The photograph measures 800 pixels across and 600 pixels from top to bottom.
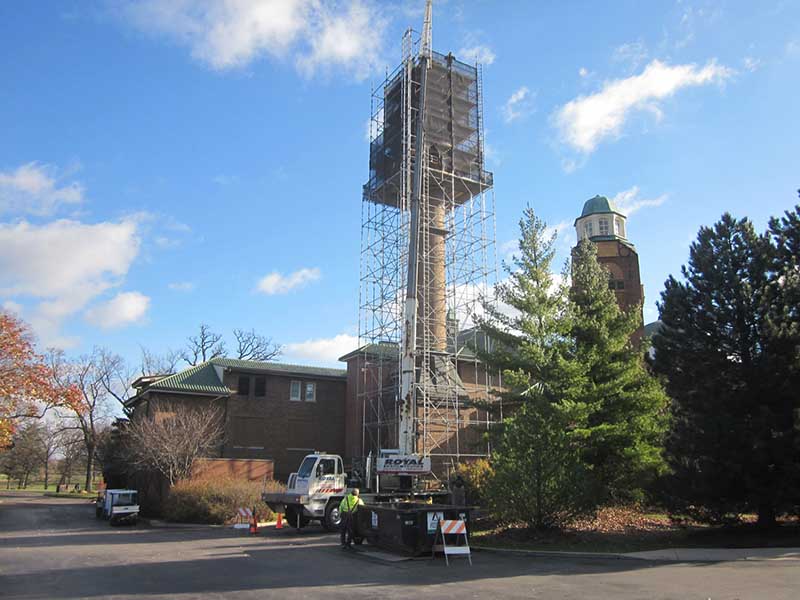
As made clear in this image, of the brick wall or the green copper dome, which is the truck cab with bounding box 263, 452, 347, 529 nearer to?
the brick wall

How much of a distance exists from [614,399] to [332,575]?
14037 mm

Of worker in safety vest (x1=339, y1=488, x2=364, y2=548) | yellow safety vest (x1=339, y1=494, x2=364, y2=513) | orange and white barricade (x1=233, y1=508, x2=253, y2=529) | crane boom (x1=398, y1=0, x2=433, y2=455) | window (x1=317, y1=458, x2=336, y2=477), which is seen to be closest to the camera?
worker in safety vest (x1=339, y1=488, x2=364, y2=548)

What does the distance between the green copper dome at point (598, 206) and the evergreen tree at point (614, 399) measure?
29.4 meters

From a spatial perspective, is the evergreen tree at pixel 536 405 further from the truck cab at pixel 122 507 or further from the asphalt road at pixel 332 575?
the truck cab at pixel 122 507

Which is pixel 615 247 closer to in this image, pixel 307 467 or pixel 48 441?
pixel 307 467

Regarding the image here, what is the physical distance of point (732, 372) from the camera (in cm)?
1698

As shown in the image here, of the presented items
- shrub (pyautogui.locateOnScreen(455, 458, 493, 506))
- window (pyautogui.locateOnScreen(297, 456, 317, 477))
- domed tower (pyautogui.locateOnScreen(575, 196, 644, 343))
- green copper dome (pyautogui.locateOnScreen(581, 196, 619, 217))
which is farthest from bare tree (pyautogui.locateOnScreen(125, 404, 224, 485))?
green copper dome (pyautogui.locateOnScreen(581, 196, 619, 217))

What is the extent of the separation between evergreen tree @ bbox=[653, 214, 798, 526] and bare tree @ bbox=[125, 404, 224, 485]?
70.9ft

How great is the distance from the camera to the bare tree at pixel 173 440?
2914 centimetres

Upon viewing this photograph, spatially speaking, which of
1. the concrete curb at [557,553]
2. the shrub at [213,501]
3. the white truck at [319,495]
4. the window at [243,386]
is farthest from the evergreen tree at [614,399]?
the window at [243,386]

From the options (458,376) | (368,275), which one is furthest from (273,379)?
(458,376)

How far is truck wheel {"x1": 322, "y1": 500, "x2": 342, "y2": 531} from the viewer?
22406 millimetres

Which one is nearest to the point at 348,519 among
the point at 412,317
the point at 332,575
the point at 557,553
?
the point at 332,575

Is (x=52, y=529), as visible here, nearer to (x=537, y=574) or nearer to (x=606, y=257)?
(x=537, y=574)
